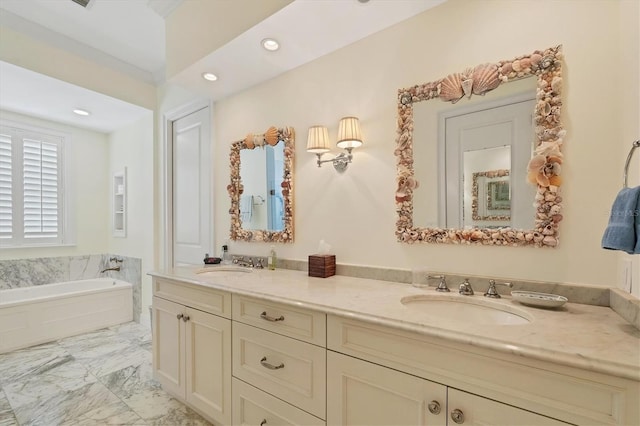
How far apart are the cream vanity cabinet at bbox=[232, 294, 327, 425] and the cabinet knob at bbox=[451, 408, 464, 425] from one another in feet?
1.66

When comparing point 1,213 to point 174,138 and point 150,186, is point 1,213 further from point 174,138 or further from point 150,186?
point 174,138

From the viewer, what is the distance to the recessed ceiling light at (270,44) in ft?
6.23

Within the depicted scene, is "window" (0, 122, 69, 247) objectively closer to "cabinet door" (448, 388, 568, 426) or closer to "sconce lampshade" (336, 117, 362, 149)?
"sconce lampshade" (336, 117, 362, 149)

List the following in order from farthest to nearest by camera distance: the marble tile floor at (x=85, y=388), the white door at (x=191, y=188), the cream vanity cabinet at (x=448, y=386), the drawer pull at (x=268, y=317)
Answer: the white door at (x=191, y=188) → the marble tile floor at (x=85, y=388) → the drawer pull at (x=268, y=317) → the cream vanity cabinet at (x=448, y=386)

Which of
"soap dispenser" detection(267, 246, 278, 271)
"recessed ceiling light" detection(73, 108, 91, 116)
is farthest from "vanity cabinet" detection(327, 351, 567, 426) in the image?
"recessed ceiling light" detection(73, 108, 91, 116)

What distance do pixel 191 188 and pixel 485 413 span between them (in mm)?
2971

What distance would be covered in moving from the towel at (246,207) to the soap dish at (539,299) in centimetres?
191

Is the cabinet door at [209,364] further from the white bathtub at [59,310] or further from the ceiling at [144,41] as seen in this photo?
the white bathtub at [59,310]

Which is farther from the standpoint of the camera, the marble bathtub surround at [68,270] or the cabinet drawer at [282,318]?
the marble bathtub surround at [68,270]

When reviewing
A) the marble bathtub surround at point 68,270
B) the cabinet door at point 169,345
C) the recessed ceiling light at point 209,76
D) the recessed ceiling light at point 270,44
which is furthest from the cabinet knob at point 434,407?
the marble bathtub surround at point 68,270

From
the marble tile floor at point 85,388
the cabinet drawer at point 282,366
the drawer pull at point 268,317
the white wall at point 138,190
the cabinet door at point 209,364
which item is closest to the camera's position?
the cabinet drawer at point 282,366

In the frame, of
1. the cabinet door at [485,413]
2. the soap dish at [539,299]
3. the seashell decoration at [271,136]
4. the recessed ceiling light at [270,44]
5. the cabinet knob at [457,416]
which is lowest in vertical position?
the cabinet knob at [457,416]

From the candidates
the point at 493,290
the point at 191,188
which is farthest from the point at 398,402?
the point at 191,188

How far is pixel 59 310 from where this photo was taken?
326 centimetres
